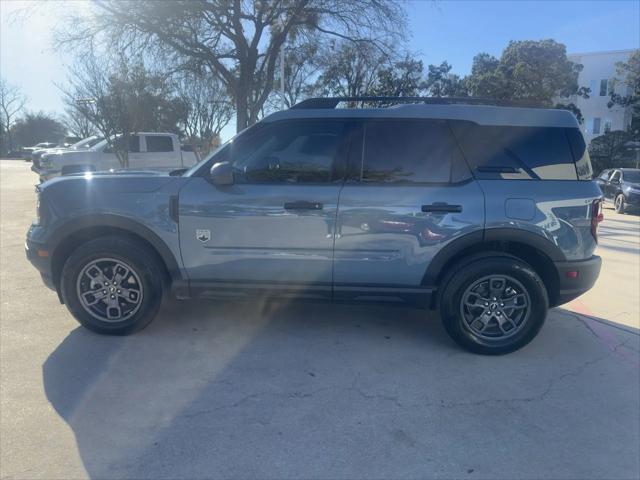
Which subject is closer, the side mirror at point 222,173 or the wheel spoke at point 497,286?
the side mirror at point 222,173

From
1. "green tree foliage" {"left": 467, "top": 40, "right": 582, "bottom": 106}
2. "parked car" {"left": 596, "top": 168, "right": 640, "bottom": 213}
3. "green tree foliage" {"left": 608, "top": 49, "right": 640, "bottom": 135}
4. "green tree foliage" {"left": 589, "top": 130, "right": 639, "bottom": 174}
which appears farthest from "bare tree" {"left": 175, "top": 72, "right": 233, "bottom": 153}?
"green tree foliage" {"left": 608, "top": 49, "right": 640, "bottom": 135}

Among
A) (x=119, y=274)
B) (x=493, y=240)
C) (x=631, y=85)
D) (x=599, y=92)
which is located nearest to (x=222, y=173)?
(x=119, y=274)

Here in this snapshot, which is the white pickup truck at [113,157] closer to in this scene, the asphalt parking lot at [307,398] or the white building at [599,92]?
the asphalt parking lot at [307,398]

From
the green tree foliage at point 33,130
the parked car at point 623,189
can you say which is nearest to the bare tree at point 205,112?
the parked car at point 623,189

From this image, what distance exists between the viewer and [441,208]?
384cm

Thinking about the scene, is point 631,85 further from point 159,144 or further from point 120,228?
point 120,228

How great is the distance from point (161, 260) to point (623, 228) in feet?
39.3

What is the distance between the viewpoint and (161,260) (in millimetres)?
4168

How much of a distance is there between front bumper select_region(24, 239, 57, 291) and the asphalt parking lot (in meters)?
0.50

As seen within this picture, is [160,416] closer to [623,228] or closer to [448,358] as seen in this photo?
[448,358]

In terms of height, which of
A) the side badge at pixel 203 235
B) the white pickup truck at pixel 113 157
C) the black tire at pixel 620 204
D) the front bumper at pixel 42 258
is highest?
the white pickup truck at pixel 113 157

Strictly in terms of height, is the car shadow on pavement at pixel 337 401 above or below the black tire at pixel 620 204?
below

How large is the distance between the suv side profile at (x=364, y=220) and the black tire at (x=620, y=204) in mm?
14253

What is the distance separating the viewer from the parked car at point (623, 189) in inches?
612
